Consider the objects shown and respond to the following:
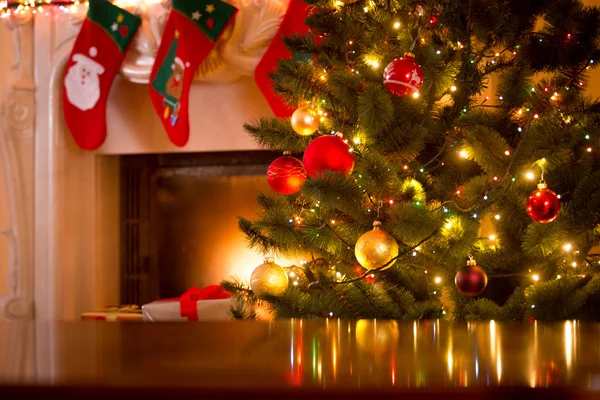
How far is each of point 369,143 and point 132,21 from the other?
182cm

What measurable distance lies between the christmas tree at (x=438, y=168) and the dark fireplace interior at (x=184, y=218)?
1630 mm

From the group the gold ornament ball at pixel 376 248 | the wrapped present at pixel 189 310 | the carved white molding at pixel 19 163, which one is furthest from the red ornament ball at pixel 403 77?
the carved white molding at pixel 19 163

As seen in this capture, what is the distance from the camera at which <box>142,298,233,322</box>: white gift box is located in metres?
1.94

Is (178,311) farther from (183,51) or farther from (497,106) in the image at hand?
(183,51)

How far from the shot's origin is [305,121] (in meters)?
1.46

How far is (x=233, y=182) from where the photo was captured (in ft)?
10.3

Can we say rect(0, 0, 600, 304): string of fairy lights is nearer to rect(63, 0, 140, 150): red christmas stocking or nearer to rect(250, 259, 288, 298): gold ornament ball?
rect(250, 259, 288, 298): gold ornament ball

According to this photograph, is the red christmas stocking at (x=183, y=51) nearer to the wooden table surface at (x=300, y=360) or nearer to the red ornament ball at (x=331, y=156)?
the red ornament ball at (x=331, y=156)

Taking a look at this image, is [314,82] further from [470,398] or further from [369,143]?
[470,398]

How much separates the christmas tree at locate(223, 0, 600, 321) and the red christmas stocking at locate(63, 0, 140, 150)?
1598mm

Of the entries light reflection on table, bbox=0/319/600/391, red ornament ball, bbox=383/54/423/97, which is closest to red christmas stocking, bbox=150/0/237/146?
red ornament ball, bbox=383/54/423/97

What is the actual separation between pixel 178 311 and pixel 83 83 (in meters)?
1.41

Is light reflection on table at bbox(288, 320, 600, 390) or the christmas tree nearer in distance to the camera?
light reflection on table at bbox(288, 320, 600, 390)

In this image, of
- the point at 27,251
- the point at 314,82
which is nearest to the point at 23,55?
the point at 27,251
